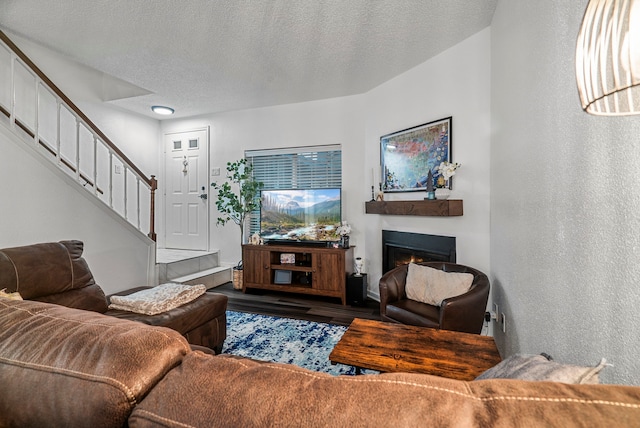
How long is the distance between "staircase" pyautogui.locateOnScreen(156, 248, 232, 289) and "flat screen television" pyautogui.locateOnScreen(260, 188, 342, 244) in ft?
3.39

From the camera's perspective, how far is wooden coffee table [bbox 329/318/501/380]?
4.40 ft

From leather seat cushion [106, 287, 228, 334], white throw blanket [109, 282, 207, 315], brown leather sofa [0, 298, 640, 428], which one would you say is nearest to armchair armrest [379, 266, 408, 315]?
leather seat cushion [106, 287, 228, 334]

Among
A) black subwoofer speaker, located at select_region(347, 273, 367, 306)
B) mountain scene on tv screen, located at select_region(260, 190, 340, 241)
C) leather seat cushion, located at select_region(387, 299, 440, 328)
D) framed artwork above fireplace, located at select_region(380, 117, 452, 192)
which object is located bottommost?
black subwoofer speaker, located at select_region(347, 273, 367, 306)

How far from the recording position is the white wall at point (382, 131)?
2717 millimetres

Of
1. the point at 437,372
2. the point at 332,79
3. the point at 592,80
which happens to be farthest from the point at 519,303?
the point at 332,79

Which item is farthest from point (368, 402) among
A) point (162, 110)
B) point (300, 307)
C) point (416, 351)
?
point (162, 110)

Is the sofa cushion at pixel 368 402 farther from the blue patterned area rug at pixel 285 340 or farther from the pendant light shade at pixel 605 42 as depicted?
the blue patterned area rug at pixel 285 340

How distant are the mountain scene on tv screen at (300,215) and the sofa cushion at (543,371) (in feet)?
10.2

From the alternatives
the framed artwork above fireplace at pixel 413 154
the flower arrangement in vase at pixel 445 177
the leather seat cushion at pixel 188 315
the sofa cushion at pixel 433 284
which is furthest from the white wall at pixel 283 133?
the leather seat cushion at pixel 188 315

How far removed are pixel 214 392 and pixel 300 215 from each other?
3666 mm

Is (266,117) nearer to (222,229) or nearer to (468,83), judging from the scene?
(222,229)

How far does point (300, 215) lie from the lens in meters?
4.12

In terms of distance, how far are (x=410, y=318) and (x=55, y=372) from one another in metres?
2.20

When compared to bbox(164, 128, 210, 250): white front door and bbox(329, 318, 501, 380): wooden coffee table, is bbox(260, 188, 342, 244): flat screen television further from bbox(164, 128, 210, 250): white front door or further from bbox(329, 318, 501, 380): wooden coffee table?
bbox(329, 318, 501, 380): wooden coffee table
